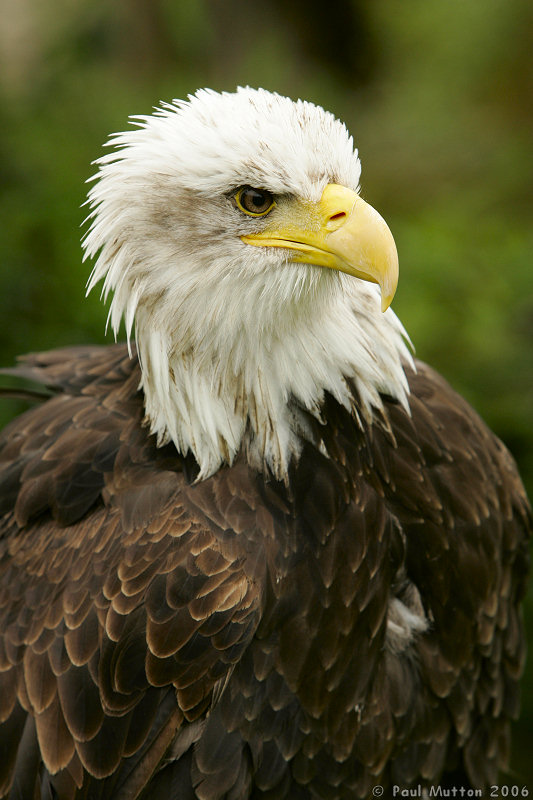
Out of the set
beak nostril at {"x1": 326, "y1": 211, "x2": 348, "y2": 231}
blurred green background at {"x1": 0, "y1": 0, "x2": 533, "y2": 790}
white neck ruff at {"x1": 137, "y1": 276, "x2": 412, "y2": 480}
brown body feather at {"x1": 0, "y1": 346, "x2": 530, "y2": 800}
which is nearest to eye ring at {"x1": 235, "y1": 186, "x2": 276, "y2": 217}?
beak nostril at {"x1": 326, "y1": 211, "x2": 348, "y2": 231}

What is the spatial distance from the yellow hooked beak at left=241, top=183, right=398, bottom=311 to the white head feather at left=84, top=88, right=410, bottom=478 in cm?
4

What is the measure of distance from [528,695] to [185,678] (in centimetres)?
295

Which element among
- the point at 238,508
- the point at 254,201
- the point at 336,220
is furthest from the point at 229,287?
the point at 238,508

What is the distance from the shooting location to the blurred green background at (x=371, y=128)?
5281mm

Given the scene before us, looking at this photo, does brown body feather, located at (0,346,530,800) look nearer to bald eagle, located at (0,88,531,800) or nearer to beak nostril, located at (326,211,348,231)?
bald eagle, located at (0,88,531,800)

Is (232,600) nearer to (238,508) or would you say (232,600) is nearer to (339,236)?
(238,508)

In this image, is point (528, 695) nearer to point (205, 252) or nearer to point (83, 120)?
point (205, 252)

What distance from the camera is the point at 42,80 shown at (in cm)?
631

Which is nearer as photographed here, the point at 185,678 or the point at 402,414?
the point at 185,678

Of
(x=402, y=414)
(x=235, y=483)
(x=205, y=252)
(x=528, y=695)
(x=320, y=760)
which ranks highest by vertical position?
(x=205, y=252)

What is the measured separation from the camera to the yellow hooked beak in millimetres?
2688

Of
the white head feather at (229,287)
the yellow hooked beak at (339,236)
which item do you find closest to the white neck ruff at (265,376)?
the white head feather at (229,287)

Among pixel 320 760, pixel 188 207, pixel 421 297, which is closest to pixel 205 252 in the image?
pixel 188 207

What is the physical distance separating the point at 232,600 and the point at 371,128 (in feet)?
21.2
